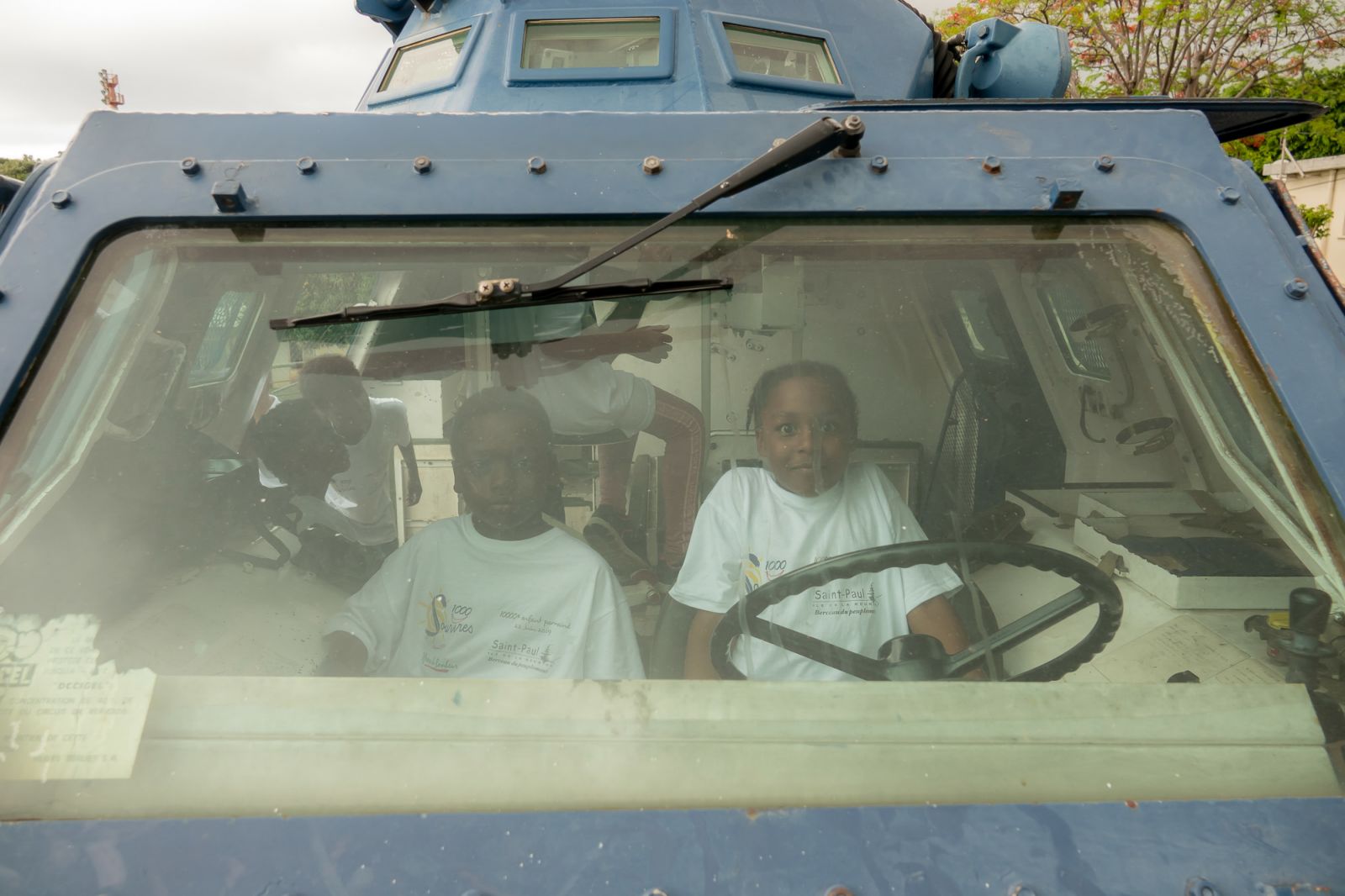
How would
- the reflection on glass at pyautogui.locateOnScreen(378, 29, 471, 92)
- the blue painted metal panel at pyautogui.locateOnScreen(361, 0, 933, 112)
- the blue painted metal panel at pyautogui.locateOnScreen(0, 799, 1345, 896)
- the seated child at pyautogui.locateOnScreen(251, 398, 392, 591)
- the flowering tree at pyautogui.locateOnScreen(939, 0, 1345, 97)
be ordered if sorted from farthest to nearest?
the flowering tree at pyautogui.locateOnScreen(939, 0, 1345, 97) < the reflection on glass at pyautogui.locateOnScreen(378, 29, 471, 92) < the blue painted metal panel at pyautogui.locateOnScreen(361, 0, 933, 112) < the seated child at pyautogui.locateOnScreen(251, 398, 392, 591) < the blue painted metal panel at pyautogui.locateOnScreen(0, 799, 1345, 896)

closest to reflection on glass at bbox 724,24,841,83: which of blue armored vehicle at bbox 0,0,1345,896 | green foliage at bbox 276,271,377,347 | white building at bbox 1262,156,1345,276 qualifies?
blue armored vehicle at bbox 0,0,1345,896

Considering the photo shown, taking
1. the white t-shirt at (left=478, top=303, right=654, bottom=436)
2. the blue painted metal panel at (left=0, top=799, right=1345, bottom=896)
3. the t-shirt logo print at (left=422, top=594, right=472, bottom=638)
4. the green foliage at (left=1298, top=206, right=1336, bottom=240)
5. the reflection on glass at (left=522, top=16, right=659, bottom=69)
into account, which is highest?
the green foliage at (left=1298, top=206, right=1336, bottom=240)

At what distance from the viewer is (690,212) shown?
132cm

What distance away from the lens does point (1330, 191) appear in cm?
1351

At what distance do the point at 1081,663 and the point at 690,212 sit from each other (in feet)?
2.95

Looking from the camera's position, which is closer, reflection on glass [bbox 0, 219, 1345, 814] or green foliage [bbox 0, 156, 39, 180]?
reflection on glass [bbox 0, 219, 1345, 814]

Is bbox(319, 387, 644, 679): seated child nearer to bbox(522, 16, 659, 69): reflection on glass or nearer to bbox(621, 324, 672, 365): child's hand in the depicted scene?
bbox(621, 324, 672, 365): child's hand

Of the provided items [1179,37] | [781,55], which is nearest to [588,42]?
[781,55]

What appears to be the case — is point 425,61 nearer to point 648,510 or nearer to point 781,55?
point 781,55

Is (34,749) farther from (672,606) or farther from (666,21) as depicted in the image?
(666,21)

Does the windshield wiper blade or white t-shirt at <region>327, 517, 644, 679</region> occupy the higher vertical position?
the windshield wiper blade

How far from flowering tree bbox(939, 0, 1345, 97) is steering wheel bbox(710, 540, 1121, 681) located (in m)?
11.4

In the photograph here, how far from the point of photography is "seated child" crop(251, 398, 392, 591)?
4.91ft

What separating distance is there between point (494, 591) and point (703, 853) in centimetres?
57
